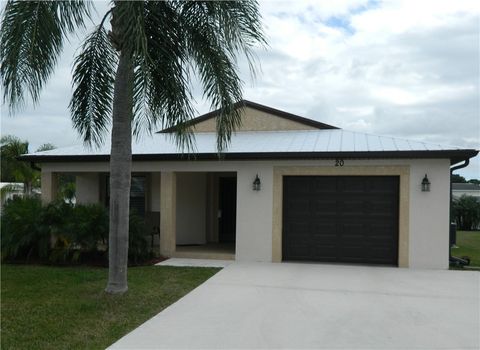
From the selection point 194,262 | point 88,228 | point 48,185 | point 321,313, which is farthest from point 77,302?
point 48,185

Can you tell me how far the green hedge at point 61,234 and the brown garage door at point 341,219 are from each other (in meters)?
3.91

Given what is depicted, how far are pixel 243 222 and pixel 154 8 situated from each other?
632 centimetres

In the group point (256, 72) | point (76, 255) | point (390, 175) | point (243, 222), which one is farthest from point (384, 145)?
point (76, 255)

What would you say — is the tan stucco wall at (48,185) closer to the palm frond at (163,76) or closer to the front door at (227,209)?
the front door at (227,209)

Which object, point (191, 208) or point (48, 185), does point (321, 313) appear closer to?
point (191, 208)

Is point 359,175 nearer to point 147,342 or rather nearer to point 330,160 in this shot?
point 330,160

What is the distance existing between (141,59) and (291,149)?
601 cm

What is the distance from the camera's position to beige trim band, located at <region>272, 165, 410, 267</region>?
11633mm

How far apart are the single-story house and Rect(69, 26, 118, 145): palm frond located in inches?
90.1

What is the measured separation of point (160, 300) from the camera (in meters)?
7.98

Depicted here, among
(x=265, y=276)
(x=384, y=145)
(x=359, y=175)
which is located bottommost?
(x=265, y=276)

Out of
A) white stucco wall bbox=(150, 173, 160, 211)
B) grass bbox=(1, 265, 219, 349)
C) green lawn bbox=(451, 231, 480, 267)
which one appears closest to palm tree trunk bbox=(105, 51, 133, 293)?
grass bbox=(1, 265, 219, 349)

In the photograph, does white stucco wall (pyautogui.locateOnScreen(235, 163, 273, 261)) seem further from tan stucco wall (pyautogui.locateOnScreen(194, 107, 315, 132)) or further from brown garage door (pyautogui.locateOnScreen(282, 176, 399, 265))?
tan stucco wall (pyautogui.locateOnScreen(194, 107, 315, 132))

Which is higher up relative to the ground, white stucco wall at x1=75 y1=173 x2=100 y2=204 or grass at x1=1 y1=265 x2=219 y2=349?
white stucco wall at x1=75 y1=173 x2=100 y2=204
